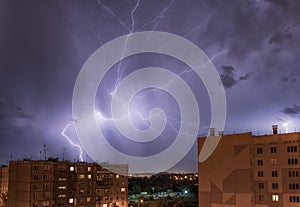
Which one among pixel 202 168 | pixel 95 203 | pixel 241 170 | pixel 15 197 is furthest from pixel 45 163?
pixel 241 170

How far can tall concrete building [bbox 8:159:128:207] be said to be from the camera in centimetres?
3881

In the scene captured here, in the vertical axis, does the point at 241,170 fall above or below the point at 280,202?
above

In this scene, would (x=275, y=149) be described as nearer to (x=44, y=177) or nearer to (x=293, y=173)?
(x=293, y=173)

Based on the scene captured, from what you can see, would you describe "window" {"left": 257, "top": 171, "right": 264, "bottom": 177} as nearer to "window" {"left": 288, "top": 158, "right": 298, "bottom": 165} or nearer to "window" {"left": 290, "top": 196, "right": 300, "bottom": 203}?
"window" {"left": 288, "top": 158, "right": 298, "bottom": 165}

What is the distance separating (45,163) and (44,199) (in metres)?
4.09

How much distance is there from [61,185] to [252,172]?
22.8 metres

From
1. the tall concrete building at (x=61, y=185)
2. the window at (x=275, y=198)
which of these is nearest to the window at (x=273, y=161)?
the window at (x=275, y=198)

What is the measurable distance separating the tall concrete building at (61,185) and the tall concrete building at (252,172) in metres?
16.1

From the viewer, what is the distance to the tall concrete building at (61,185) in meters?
38.8

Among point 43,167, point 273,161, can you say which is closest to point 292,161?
point 273,161

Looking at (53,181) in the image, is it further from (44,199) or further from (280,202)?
(280,202)

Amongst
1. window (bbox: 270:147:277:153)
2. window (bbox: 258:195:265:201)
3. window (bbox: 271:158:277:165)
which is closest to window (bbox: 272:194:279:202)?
window (bbox: 258:195:265:201)

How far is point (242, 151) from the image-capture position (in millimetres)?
32750

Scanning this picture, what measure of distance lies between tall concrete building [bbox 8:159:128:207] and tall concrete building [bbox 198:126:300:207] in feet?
52.7
